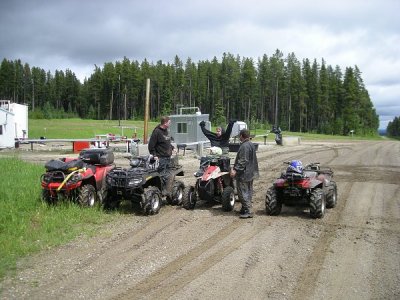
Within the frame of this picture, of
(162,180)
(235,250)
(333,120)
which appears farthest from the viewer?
(333,120)

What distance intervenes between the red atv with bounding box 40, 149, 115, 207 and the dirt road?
1.06m

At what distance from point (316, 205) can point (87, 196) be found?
507 cm

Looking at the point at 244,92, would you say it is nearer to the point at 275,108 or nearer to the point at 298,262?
the point at 275,108

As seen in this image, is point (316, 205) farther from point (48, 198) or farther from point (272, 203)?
point (48, 198)

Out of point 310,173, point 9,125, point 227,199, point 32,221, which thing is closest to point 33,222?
point 32,221

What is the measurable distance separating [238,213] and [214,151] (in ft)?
5.57

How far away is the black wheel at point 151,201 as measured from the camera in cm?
905

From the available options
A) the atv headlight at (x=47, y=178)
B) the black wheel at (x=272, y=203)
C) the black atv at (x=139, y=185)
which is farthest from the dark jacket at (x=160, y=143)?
the black wheel at (x=272, y=203)

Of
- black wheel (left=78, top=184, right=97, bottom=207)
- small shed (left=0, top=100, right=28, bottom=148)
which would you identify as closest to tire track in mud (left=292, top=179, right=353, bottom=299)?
black wheel (left=78, top=184, right=97, bottom=207)

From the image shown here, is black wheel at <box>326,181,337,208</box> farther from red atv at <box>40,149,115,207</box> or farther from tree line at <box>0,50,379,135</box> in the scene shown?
tree line at <box>0,50,379,135</box>

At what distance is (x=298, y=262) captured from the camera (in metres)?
6.18

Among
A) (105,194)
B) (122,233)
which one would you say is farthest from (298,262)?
(105,194)

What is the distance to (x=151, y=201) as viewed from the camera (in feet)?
29.9

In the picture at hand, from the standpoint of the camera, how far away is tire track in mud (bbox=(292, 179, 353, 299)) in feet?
16.8
